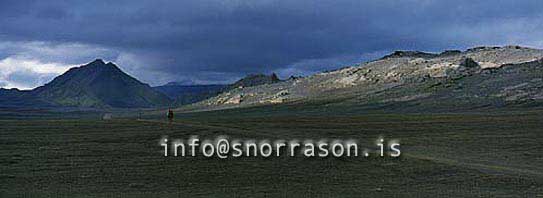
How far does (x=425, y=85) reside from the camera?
127m

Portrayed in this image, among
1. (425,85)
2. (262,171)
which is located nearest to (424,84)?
(425,85)

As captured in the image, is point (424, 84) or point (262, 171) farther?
point (424, 84)

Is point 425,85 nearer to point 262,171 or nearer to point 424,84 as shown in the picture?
point 424,84

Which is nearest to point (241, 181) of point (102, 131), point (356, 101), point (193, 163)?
point (193, 163)

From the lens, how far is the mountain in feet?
340

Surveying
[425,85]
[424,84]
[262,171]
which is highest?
[424,84]

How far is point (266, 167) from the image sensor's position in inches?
1096

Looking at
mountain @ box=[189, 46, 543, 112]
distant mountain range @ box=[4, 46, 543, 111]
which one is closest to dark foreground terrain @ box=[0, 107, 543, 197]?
mountain @ box=[189, 46, 543, 112]

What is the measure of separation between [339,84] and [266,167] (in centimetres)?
13480

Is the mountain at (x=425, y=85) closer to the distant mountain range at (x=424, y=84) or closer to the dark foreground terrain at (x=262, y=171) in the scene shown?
the distant mountain range at (x=424, y=84)

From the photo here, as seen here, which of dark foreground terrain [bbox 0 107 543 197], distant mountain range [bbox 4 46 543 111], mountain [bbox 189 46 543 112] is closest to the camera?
dark foreground terrain [bbox 0 107 543 197]

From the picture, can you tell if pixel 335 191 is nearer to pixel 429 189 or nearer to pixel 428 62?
pixel 429 189

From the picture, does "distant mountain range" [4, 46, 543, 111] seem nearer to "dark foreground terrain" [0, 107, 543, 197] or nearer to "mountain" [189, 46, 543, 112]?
"mountain" [189, 46, 543, 112]

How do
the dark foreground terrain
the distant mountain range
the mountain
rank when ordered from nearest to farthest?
the dark foreground terrain → the mountain → the distant mountain range
